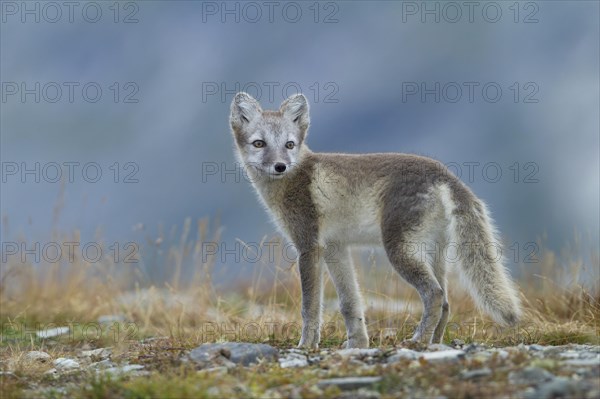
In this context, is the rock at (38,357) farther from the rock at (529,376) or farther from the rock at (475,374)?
the rock at (529,376)

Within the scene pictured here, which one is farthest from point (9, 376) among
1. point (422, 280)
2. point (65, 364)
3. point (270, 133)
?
point (422, 280)

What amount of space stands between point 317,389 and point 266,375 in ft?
1.93

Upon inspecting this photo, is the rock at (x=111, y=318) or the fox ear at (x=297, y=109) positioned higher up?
the fox ear at (x=297, y=109)

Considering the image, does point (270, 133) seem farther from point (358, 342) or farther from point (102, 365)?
point (102, 365)

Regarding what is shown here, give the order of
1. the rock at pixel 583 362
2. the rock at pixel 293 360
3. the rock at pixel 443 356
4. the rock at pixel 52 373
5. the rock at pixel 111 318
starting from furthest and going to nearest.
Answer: the rock at pixel 111 318
the rock at pixel 52 373
the rock at pixel 293 360
the rock at pixel 443 356
the rock at pixel 583 362

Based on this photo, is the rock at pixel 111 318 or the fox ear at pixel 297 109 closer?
the fox ear at pixel 297 109

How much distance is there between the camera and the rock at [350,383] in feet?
14.3

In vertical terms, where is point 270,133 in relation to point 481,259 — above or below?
above

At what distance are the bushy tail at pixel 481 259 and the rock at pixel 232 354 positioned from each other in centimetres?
193

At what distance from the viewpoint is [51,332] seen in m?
10.5

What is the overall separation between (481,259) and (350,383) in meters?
2.59

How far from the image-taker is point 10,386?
5.42 meters

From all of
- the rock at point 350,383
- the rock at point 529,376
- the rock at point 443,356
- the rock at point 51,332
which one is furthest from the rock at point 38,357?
the rock at point 529,376

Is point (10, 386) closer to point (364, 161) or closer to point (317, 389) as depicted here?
point (317, 389)
